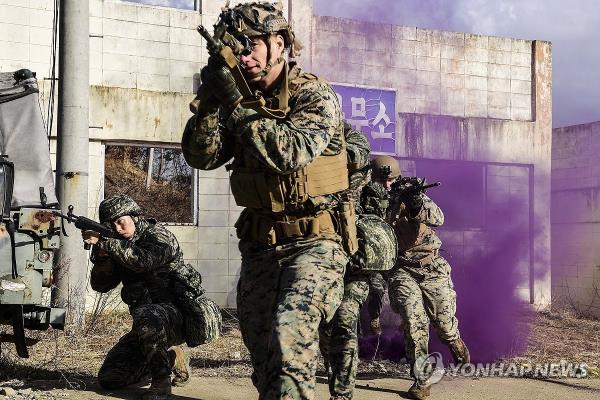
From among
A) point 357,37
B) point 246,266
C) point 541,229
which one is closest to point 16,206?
point 246,266

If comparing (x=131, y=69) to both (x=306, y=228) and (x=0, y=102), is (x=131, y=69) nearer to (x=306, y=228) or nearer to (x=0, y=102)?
(x=0, y=102)

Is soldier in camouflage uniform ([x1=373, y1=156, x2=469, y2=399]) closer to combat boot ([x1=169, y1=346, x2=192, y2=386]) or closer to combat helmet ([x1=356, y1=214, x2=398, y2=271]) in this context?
combat helmet ([x1=356, y1=214, x2=398, y2=271])

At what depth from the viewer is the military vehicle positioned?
5898 mm

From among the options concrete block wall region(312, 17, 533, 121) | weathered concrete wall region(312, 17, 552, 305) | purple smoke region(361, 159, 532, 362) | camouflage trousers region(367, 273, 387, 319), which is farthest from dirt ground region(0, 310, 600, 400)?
concrete block wall region(312, 17, 533, 121)

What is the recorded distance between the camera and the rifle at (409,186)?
7844 millimetres

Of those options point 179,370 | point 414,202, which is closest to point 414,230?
point 414,202

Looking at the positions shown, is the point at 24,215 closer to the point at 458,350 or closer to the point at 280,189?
the point at 280,189

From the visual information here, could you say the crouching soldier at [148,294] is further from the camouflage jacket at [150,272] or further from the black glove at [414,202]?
the black glove at [414,202]

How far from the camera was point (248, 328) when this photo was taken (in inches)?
164

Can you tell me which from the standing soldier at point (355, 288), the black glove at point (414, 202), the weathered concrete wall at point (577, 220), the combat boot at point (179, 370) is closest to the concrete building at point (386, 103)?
the weathered concrete wall at point (577, 220)

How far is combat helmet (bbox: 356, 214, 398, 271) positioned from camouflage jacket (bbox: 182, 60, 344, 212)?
7.74ft

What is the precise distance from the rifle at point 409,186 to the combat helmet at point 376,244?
125 centimetres

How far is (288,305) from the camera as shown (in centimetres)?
375

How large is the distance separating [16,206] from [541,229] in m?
10.9
